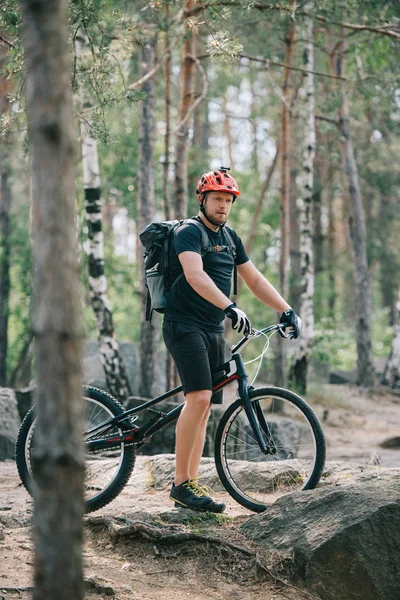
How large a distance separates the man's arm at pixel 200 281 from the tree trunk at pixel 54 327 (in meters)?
2.42

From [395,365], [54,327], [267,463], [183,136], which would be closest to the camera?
[54,327]

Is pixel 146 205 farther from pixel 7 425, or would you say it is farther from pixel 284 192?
pixel 7 425

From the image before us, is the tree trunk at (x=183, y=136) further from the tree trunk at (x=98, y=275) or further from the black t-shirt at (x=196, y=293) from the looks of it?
the black t-shirt at (x=196, y=293)

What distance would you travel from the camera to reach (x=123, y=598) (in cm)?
403

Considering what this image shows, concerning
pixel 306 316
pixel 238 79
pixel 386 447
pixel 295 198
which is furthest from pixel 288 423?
pixel 238 79

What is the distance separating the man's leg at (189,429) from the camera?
5.11 m

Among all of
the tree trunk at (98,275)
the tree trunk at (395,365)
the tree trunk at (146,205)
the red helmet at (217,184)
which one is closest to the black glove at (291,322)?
the red helmet at (217,184)

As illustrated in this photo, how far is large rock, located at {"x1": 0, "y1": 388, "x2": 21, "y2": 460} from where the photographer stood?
29.3 ft

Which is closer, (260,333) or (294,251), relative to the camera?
(260,333)

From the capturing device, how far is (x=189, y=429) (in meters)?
5.12

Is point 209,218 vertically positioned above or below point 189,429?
above

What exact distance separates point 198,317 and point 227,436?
91cm

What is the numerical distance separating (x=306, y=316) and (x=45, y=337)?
1365 centimetres

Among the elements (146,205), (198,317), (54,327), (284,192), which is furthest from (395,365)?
(54,327)
